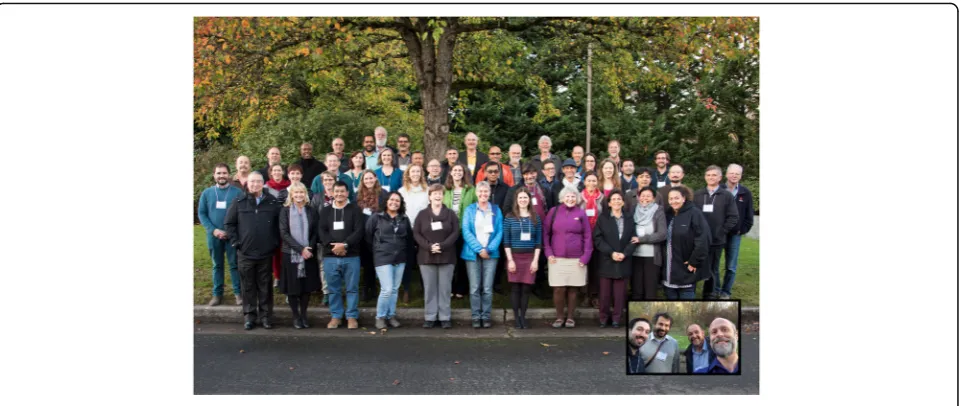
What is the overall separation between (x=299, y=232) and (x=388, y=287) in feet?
3.75

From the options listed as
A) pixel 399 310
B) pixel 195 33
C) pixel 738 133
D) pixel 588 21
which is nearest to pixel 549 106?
pixel 588 21

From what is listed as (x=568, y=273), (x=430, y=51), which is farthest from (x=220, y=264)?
(x=568, y=273)

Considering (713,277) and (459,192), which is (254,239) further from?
(713,277)

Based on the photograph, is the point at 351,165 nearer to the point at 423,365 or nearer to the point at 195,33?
the point at 195,33

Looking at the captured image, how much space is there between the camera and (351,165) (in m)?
8.51

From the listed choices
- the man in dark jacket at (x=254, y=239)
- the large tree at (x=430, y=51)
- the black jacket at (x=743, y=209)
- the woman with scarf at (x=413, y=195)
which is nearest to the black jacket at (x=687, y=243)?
the black jacket at (x=743, y=209)

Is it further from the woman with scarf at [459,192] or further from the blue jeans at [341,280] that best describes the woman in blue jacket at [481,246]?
the blue jeans at [341,280]

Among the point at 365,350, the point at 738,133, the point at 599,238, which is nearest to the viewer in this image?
the point at 365,350

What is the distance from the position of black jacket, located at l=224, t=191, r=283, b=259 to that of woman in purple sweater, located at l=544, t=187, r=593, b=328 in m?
3.01

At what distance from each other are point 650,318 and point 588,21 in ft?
15.4

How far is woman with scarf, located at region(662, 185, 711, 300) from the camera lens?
675 centimetres

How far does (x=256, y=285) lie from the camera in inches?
279

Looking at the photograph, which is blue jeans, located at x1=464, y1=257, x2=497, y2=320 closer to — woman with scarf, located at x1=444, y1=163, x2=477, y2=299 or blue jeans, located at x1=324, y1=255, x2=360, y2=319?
woman with scarf, located at x1=444, y1=163, x2=477, y2=299

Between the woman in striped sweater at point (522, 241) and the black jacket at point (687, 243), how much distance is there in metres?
1.45
